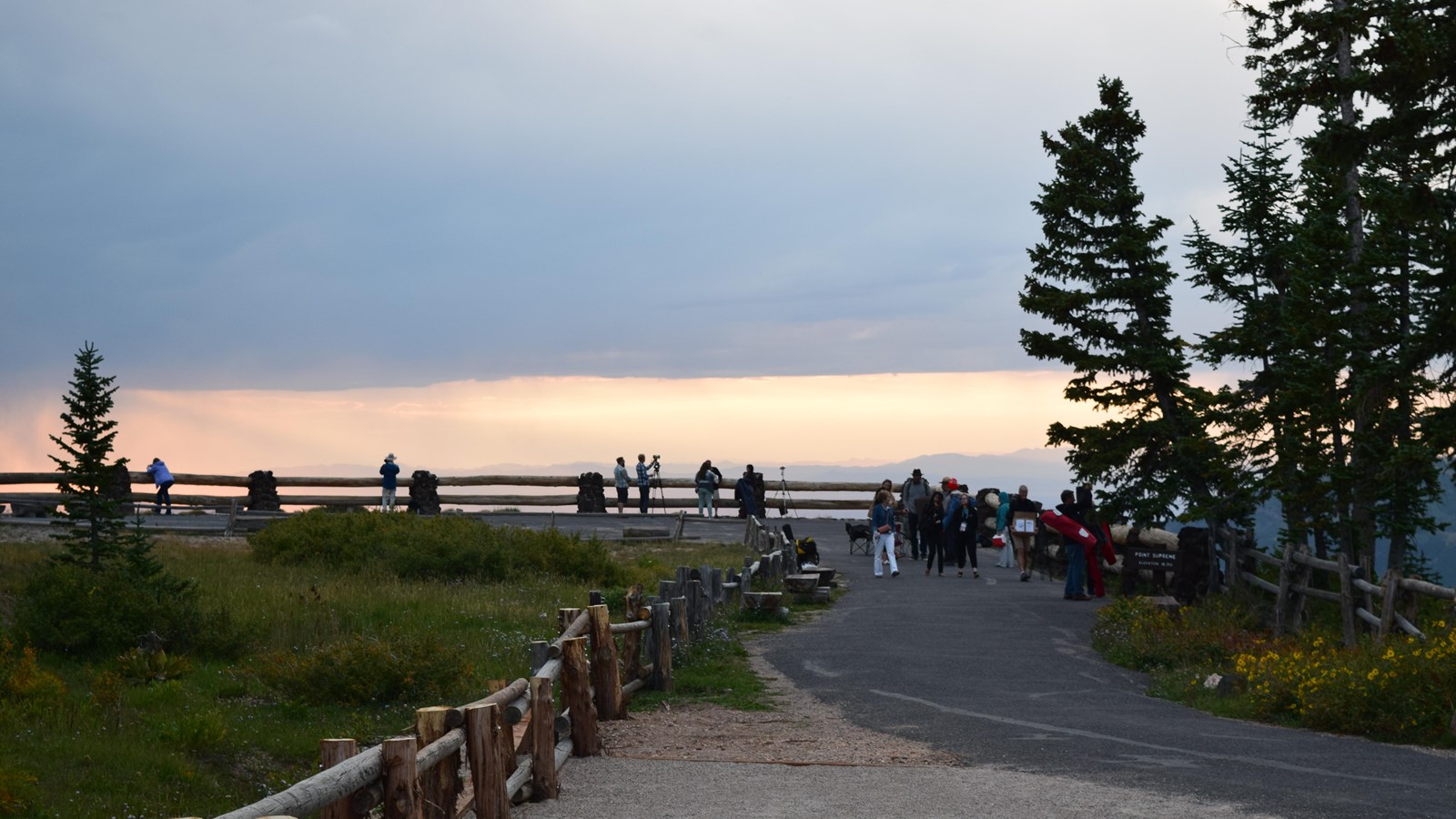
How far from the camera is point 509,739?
9.58 meters

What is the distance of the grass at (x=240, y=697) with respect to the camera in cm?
1173

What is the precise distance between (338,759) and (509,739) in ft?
8.29

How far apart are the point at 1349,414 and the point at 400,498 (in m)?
33.2

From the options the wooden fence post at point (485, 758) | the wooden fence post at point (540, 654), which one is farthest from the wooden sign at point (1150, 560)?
the wooden fence post at point (485, 758)

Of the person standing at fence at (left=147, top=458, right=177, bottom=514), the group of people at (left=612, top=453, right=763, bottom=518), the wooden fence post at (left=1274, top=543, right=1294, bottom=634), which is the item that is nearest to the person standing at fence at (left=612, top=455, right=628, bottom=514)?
the group of people at (left=612, top=453, right=763, bottom=518)

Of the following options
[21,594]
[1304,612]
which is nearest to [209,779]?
[21,594]

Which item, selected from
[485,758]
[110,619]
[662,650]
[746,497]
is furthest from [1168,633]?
[746,497]

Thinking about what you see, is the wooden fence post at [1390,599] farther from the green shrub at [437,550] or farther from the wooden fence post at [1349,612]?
the green shrub at [437,550]

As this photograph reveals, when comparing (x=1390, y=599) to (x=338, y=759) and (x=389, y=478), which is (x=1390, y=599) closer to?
(x=338, y=759)

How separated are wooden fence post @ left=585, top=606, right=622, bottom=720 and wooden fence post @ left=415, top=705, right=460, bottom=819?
416cm

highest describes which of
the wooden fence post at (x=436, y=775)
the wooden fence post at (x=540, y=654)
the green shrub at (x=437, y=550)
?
the green shrub at (x=437, y=550)

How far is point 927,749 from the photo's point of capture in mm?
12133

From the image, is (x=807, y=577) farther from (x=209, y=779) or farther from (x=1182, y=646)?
(x=209, y=779)

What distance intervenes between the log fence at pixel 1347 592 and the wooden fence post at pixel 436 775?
37.9ft
